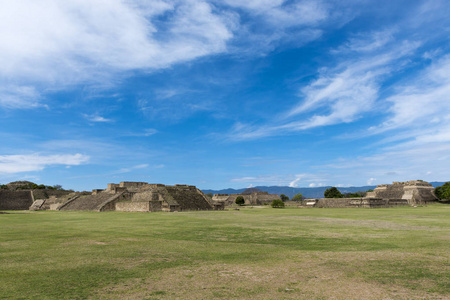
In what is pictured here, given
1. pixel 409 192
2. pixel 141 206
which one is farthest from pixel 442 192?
pixel 141 206

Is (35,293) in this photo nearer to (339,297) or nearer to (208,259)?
(208,259)

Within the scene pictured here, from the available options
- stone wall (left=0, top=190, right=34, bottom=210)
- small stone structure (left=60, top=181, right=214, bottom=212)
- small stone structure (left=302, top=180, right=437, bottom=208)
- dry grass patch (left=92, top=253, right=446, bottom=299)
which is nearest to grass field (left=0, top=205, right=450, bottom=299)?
dry grass patch (left=92, top=253, right=446, bottom=299)

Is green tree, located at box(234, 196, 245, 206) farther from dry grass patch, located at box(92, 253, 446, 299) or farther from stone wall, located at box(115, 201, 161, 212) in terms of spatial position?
dry grass patch, located at box(92, 253, 446, 299)

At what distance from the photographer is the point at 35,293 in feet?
20.0

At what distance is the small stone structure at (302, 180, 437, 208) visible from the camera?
56062mm

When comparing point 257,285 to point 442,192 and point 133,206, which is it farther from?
point 442,192

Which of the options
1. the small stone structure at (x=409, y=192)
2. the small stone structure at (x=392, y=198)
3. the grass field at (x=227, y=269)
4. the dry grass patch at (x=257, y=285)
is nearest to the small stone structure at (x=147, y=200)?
the small stone structure at (x=392, y=198)

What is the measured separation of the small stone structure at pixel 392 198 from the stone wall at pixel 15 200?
214 ft

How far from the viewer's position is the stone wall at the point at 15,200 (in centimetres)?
6526

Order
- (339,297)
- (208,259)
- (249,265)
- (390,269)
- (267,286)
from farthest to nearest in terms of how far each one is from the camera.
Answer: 1. (208,259)
2. (249,265)
3. (390,269)
4. (267,286)
5. (339,297)

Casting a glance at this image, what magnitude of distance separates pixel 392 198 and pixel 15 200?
86571 millimetres

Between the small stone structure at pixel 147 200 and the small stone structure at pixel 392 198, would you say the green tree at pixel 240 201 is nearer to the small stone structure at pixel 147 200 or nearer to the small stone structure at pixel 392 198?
the small stone structure at pixel 392 198

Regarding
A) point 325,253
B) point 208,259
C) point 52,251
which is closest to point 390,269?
point 325,253

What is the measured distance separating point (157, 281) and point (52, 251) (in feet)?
19.1
